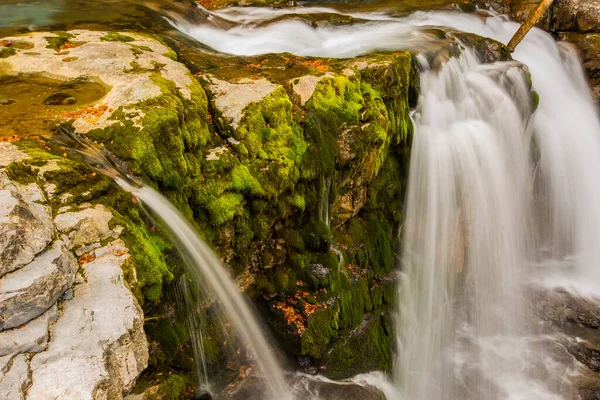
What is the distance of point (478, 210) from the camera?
32.3 feet

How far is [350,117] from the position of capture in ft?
24.8

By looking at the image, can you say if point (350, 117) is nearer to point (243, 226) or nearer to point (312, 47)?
point (243, 226)

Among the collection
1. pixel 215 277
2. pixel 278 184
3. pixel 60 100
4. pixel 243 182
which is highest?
pixel 60 100

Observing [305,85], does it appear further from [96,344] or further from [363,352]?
[96,344]

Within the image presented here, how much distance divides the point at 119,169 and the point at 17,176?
1184 millimetres

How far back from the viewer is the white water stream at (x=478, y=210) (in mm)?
8500

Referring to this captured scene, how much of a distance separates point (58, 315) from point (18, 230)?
2.49ft

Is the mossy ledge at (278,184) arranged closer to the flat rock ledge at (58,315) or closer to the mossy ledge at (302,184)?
the mossy ledge at (302,184)

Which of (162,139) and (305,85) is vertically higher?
(305,85)

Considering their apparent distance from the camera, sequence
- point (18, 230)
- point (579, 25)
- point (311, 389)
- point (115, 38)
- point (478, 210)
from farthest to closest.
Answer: point (579, 25), point (478, 210), point (115, 38), point (311, 389), point (18, 230)

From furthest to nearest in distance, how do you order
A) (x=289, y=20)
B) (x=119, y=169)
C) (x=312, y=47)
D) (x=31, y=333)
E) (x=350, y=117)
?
(x=289, y=20), (x=312, y=47), (x=350, y=117), (x=119, y=169), (x=31, y=333)

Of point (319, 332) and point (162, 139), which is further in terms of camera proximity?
point (319, 332)

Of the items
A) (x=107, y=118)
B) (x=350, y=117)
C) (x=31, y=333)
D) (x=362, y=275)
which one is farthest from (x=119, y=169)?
(x=362, y=275)

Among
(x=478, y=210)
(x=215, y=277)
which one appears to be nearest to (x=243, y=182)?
(x=215, y=277)
